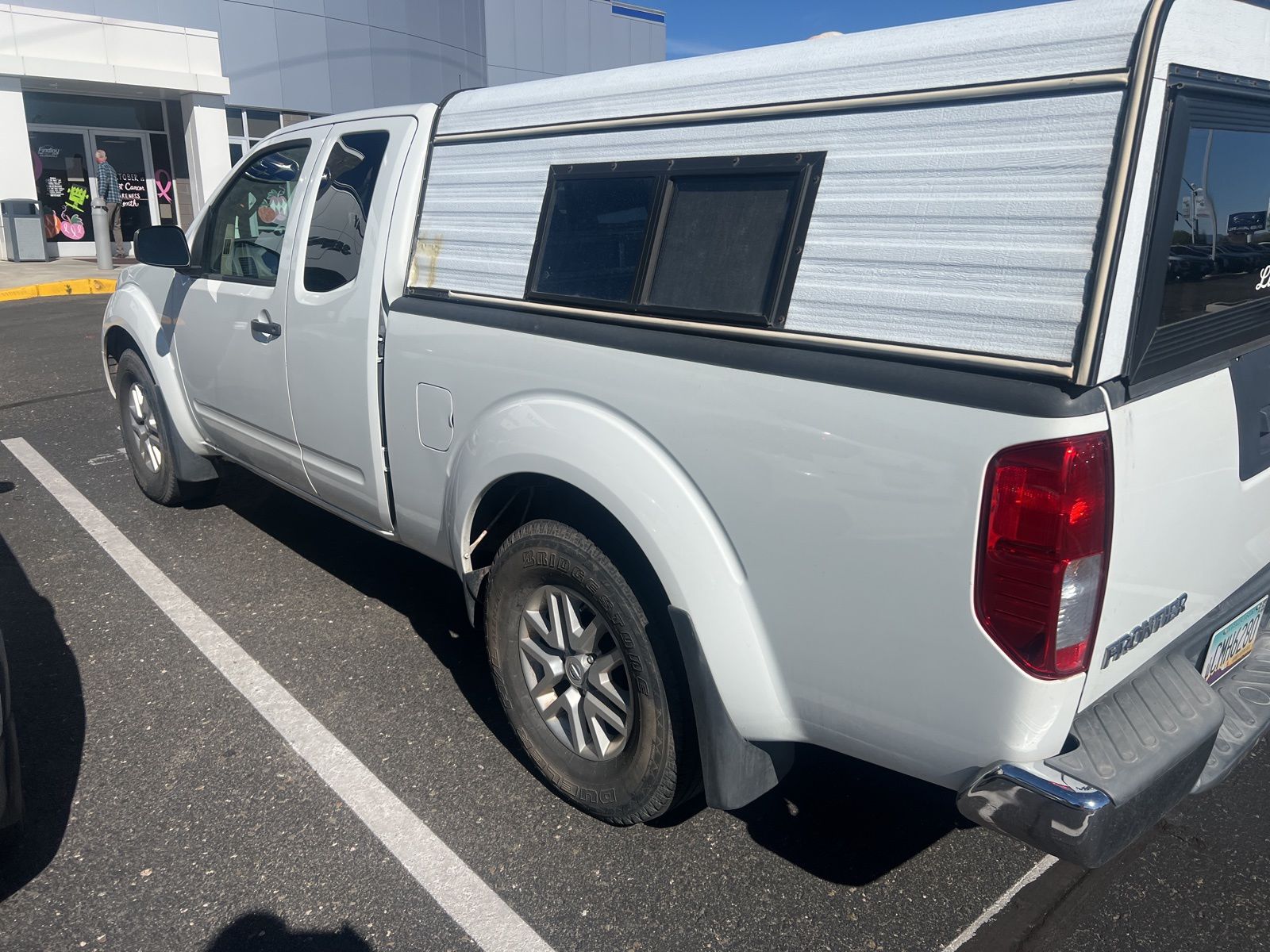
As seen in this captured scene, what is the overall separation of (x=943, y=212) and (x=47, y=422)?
7195 mm

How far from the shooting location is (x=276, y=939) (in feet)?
7.88

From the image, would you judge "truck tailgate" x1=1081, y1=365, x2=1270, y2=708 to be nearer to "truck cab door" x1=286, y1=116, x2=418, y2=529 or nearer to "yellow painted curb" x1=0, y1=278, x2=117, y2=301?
"truck cab door" x1=286, y1=116, x2=418, y2=529

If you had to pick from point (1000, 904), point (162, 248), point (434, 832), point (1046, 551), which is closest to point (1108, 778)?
point (1046, 551)

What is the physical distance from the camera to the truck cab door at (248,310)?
3.87 m

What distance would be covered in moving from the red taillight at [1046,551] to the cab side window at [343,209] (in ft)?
7.92

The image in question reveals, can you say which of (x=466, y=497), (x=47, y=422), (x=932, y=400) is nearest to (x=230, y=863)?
(x=466, y=497)

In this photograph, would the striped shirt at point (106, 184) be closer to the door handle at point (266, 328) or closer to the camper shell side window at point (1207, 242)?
the door handle at point (266, 328)

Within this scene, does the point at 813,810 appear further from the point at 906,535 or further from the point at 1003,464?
the point at 1003,464

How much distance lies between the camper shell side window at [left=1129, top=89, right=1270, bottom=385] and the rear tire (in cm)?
445

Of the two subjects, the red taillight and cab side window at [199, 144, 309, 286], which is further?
cab side window at [199, 144, 309, 286]

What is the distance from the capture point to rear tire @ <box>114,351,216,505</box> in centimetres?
494

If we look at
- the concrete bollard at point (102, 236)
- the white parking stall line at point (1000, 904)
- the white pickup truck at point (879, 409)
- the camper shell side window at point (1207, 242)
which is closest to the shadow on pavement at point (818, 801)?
the white parking stall line at point (1000, 904)

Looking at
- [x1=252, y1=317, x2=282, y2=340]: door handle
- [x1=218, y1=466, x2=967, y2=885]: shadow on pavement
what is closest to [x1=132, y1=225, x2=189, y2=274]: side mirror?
[x1=252, y1=317, x2=282, y2=340]: door handle

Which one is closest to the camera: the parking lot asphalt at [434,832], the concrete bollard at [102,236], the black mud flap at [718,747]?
the black mud flap at [718,747]
